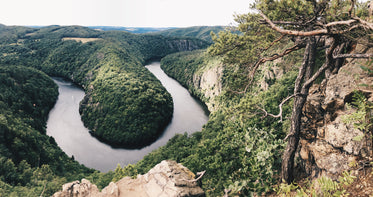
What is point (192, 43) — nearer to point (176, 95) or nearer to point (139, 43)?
point (139, 43)

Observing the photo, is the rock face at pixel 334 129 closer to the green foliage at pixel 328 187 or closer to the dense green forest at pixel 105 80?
the green foliage at pixel 328 187

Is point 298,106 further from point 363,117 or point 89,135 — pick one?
point 89,135

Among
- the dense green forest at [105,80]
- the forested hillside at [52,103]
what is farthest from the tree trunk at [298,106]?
the dense green forest at [105,80]

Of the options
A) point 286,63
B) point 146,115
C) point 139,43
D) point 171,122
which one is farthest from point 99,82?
point 139,43

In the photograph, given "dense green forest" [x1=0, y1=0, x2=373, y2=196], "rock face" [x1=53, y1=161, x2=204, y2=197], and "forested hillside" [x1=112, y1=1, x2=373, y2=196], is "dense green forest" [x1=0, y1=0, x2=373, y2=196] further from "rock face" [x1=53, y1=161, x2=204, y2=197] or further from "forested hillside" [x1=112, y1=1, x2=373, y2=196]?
"rock face" [x1=53, y1=161, x2=204, y2=197]

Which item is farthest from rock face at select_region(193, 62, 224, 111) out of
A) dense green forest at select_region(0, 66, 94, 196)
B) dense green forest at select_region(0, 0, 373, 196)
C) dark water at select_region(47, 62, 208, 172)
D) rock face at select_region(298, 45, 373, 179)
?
rock face at select_region(298, 45, 373, 179)

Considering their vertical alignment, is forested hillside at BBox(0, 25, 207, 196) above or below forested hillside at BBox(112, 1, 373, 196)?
below

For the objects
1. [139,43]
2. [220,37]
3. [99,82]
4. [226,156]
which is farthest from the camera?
[139,43]
